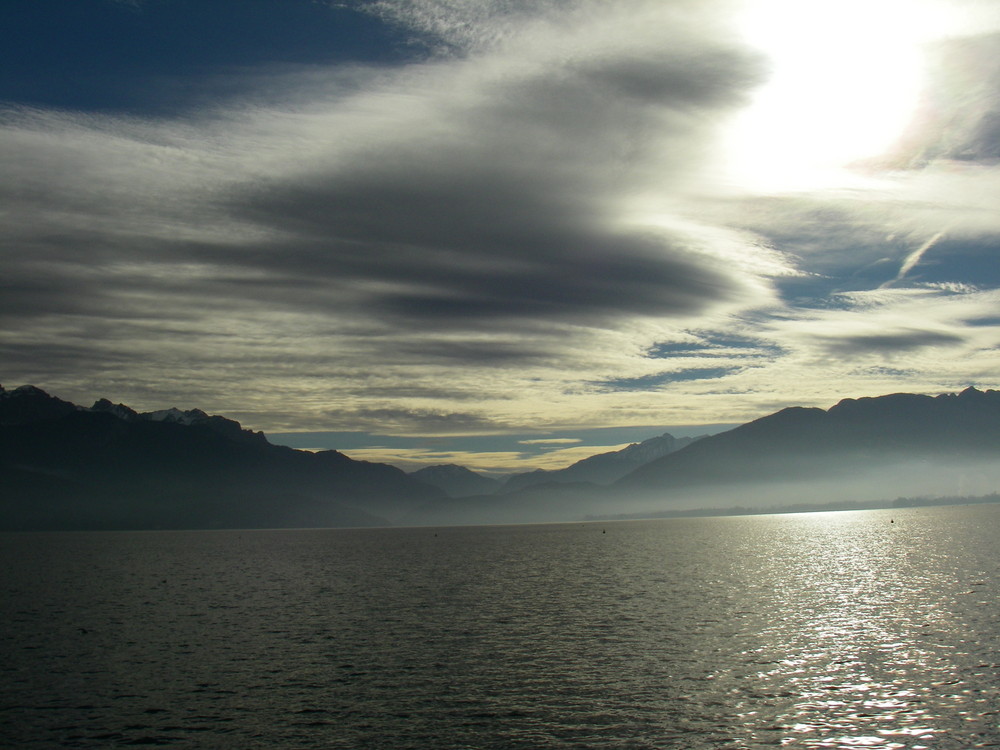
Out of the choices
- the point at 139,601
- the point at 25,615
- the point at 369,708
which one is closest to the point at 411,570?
the point at 139,601

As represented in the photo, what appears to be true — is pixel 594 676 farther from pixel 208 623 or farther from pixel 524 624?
pixel 208 623

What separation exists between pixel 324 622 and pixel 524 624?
916 inches

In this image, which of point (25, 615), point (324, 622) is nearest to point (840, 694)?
point (324, 622)

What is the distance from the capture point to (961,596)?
99.8 metres

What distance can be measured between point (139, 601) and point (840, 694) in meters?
101

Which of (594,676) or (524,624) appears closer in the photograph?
(594,676)

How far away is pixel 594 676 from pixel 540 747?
17.3 meters

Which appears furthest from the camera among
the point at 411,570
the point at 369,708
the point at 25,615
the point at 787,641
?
the point at 411,570

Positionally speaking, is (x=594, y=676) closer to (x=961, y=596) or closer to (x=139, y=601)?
(x=961, y=596)

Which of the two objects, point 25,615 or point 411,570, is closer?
point 25,615

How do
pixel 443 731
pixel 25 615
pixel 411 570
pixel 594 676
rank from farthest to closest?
pixel 411 570
pixel 25 615
pixel 594 676
pixel 443 731

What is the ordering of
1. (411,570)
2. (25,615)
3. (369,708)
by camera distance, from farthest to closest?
(411,570) < (25,615) < (369,708)

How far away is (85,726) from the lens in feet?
149

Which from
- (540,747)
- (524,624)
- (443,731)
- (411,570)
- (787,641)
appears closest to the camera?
(540,747)
